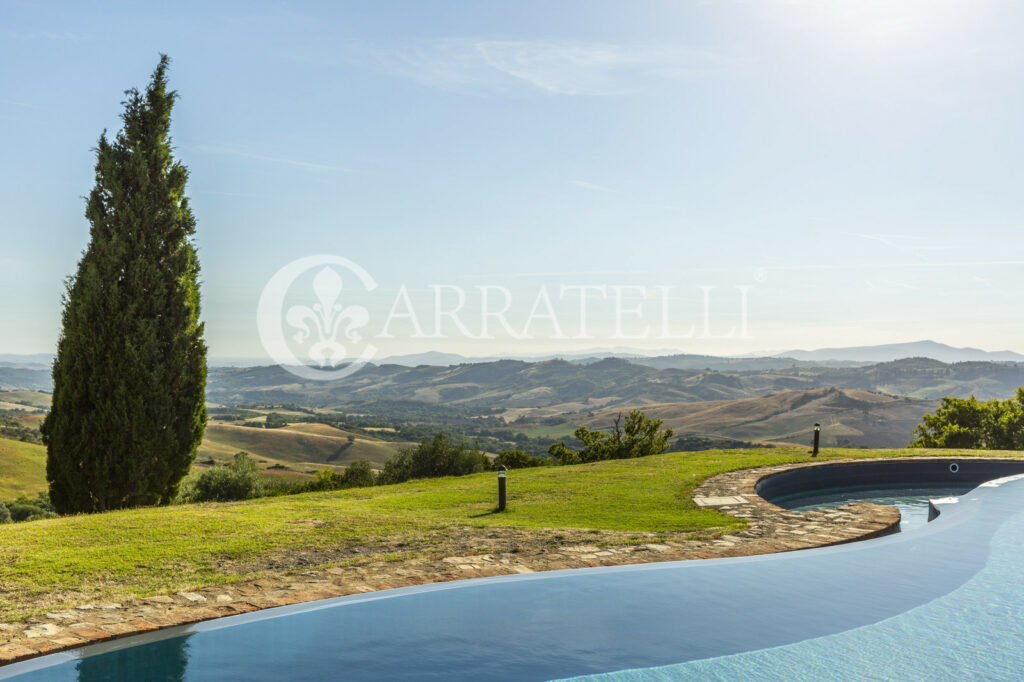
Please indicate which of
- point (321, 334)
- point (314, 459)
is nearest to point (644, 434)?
point (321, 334)

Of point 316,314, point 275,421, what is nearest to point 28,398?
point 275,421

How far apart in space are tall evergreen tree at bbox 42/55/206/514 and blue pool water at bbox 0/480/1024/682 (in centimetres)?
804

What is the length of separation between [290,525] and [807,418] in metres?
137

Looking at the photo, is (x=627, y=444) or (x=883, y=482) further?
(x=627, y=444)

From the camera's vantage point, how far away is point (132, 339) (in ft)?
35.3

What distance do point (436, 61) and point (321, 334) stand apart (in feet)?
111

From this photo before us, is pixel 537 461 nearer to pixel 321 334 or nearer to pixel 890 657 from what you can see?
pixel 890 657

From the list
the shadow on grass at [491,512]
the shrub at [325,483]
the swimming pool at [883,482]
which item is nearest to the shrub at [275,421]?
the shrub at [325,483]

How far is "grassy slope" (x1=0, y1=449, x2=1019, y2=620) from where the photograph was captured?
16.9 ft

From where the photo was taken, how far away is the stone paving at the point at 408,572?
3994 mm

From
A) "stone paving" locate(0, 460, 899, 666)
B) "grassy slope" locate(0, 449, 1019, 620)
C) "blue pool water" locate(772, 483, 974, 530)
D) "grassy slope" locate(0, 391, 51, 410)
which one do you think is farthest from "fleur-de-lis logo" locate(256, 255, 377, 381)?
"grassy slope" locate(0, 391, 51, 410)

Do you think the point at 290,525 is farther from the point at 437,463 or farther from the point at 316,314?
the point at 316,314

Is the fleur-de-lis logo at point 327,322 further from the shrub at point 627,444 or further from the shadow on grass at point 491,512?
the shadow on grass at point 491,512

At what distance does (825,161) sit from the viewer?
17672mm
